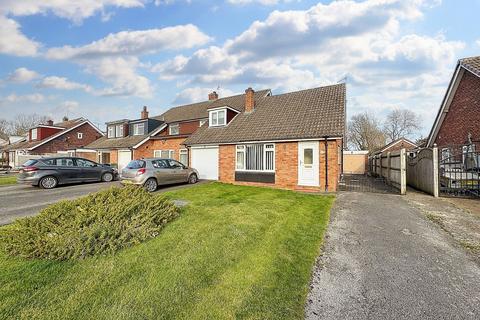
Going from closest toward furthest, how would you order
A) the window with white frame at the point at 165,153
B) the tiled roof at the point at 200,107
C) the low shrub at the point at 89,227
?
the low shrub at the point at 89,227
the window with white frame at the point at 165,153
the tiled roof at the point at 200,107

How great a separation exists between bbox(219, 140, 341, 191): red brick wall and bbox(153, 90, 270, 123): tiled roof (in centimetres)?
589

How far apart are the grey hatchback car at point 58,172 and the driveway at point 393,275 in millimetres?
13655

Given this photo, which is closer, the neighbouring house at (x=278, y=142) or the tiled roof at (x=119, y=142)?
the neighbouring house at (x=278, y=142)

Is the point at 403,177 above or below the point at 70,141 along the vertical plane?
below

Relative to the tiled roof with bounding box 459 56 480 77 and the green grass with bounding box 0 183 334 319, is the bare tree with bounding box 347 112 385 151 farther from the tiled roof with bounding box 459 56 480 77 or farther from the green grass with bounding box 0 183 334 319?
the green grass with bounding box 0 183 334 319

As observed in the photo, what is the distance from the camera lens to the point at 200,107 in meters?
25.0

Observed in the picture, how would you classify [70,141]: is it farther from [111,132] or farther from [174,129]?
[174,129]

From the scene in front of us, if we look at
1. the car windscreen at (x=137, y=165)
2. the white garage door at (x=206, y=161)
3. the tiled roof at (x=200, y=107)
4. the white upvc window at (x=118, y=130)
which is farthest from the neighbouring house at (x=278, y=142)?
the white upvc window at (x=118, y=130)

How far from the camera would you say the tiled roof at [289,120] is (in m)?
12.6

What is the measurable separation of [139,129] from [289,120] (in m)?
15.5

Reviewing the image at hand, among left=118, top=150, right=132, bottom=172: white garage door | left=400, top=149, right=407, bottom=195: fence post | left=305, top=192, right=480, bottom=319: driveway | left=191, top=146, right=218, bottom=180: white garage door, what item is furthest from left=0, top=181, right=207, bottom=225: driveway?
left=400, top=149, right=407, bottom=195: fence post

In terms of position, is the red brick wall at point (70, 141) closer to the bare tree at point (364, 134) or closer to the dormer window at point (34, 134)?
the dormer window at point (34, 134)

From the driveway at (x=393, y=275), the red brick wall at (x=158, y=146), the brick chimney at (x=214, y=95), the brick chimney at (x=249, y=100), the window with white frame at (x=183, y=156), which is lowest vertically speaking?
the driveway at (x=393, y=275)

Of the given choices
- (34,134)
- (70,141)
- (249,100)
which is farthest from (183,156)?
(34,134)
